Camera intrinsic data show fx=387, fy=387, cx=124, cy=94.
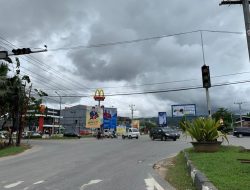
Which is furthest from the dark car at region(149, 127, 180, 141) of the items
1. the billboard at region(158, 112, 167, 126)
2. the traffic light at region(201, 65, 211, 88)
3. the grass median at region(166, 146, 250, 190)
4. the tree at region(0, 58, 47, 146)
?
the billboard at region(158, 112, 167, 126)

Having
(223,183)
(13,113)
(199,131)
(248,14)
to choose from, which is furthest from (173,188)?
(13,113)

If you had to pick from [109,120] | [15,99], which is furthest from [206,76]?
[109,120]

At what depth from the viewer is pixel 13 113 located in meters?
38.5

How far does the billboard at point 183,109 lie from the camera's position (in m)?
79.3

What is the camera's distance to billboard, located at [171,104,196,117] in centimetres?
7931

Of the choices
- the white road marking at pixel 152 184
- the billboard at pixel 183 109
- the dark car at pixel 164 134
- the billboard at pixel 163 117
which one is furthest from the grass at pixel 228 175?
the billboard at pixel 163 117

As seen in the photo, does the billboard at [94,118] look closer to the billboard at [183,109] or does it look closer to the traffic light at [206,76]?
the billboard at [183,109]

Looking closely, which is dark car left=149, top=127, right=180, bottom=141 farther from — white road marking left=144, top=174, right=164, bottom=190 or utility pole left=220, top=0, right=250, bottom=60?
white road marking left=144, top=174, right=164, bottom=190

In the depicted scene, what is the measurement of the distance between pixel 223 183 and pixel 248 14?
6.16 m

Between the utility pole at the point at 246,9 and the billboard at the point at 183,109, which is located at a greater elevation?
the billboard at the point at 183,109

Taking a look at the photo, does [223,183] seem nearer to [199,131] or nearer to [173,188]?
[173,188]

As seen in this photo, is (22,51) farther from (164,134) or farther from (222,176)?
(164,134)

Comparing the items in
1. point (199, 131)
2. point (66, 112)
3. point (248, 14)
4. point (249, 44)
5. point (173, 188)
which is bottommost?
point (173, 188)

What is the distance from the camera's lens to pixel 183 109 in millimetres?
80312
